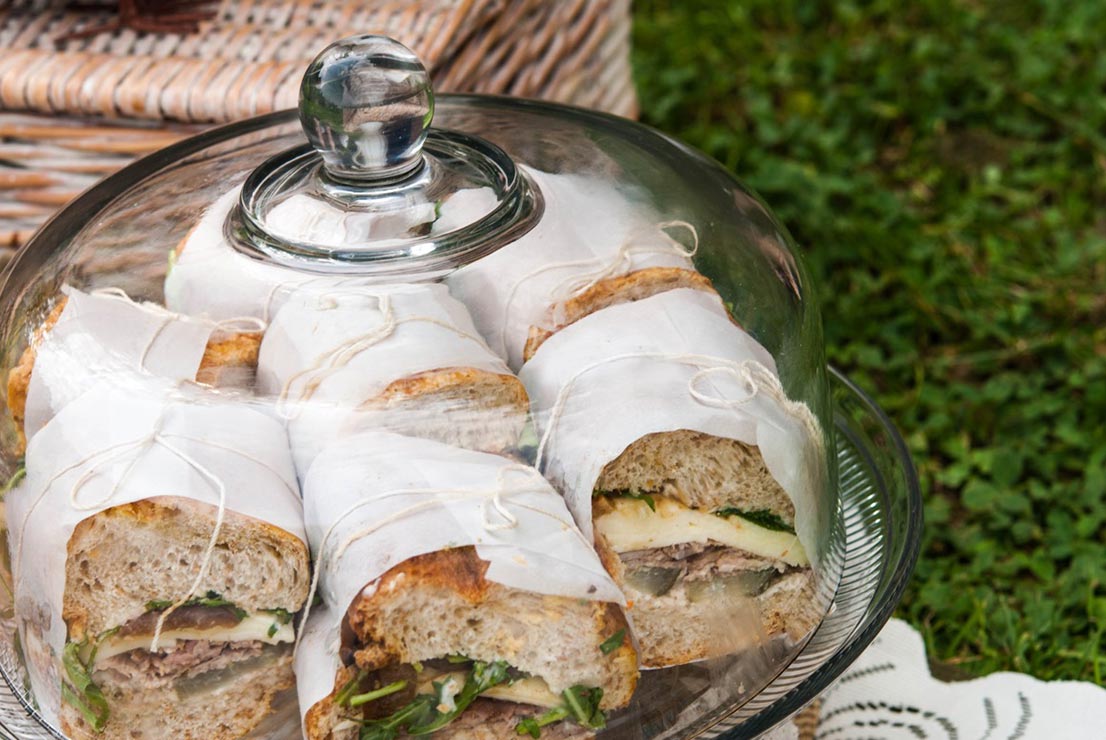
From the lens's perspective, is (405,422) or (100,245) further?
(100,245)

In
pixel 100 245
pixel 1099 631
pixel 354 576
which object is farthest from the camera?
pixel 1099 631

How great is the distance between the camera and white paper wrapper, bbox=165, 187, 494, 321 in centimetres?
86

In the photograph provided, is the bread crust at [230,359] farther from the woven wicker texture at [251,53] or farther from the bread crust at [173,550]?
the woven wicker texture at [251,53]

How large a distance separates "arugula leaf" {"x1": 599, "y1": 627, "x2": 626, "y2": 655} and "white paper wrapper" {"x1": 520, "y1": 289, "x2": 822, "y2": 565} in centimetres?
7

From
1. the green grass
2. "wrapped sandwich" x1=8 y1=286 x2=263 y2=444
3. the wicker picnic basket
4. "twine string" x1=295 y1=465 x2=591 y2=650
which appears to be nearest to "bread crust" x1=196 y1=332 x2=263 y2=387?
"wrapped sandwich" x1=8 y1=286 x2=263 y2=444

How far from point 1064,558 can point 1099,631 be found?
0.66ft

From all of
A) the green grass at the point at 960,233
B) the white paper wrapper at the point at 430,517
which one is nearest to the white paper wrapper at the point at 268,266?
the white paper wrapper at the point at 430,517

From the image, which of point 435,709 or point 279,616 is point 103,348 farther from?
point 435,709

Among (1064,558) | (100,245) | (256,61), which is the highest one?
(100,245)

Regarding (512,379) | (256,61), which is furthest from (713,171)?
(256,61)

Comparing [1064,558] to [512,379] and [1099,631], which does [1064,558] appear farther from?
[512,379]

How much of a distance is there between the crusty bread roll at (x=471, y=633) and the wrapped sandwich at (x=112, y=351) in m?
0.18

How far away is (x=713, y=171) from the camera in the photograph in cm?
110

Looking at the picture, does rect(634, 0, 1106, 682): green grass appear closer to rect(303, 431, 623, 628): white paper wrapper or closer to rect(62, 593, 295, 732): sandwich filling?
rect(303, 431, 623, 628): white paper wrapper
